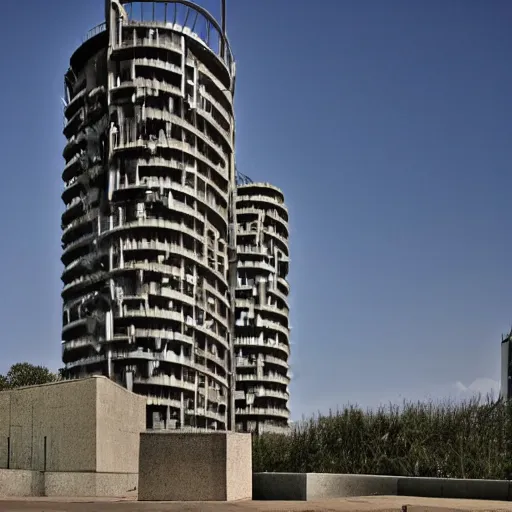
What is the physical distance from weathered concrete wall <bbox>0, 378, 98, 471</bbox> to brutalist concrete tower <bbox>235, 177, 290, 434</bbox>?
84.4 meters

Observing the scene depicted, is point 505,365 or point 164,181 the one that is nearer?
point 164,181

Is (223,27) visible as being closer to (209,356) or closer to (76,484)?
(209,356)

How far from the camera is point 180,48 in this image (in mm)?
84250

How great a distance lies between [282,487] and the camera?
16875 mm

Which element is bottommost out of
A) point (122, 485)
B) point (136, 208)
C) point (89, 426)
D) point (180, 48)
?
point (122, 485)

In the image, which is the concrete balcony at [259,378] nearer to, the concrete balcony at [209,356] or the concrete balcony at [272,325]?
the concrete balcony at [272,325]

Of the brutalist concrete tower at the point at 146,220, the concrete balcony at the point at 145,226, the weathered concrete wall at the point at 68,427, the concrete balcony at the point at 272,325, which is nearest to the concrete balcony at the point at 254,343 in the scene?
the concrete balcony at the point at 272,325

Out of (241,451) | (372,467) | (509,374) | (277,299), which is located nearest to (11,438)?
(241,451)

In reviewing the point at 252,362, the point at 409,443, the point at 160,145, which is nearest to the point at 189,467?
the point at 409,443

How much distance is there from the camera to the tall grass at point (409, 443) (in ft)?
67.2

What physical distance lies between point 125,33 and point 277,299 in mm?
38693

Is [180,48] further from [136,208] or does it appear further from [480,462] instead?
[480,462]

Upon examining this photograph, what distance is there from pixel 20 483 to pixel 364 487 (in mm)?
6204

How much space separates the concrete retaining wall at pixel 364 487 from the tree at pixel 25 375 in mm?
65197
